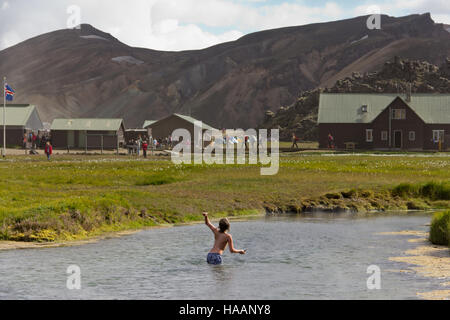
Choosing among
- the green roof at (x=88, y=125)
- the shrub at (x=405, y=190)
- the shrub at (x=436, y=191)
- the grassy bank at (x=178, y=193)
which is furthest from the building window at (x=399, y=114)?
the shrub at (x=405, y=190)

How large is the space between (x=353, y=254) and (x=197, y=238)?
633 centimetres

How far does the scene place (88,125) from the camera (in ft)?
396

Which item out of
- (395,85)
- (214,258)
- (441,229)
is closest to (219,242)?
(214,258)

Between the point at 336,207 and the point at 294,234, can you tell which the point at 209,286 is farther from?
the point at 336,207

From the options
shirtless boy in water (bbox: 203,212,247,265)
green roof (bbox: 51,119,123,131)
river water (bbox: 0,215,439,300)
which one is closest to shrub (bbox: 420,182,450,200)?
river water (bbox: 0,215,439,300)

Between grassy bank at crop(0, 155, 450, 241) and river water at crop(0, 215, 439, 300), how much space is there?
235 cm

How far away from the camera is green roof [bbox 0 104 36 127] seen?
120m

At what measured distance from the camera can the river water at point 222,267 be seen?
18672 mm

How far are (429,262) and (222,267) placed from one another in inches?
254

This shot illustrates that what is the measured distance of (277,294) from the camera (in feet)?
60.5

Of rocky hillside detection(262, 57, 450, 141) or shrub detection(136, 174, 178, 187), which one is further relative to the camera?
rocky hillside detection(262, 57, 450, 141)

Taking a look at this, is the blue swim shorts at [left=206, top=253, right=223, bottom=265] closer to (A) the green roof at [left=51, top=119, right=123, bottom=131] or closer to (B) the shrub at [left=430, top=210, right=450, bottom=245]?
(B) the shrub at [left=430, top=210, right=450, bottom=245]

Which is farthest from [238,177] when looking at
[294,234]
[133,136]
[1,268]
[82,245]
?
[133,136]

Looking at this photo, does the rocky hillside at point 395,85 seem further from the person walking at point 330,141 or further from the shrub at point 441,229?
the shrub at point 441,229
